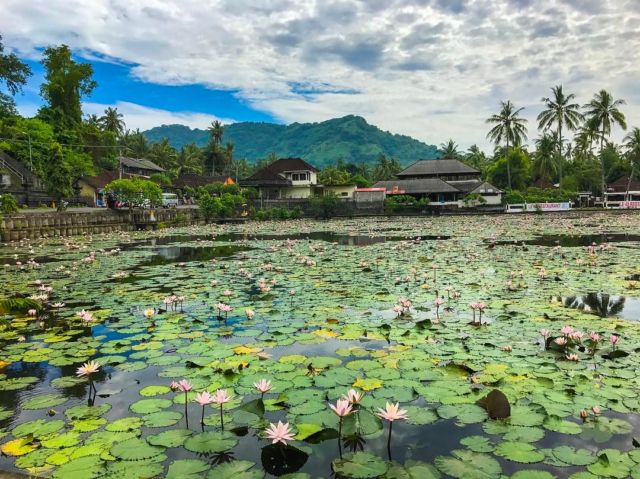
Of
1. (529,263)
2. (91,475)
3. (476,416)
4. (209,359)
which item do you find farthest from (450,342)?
(529,263)

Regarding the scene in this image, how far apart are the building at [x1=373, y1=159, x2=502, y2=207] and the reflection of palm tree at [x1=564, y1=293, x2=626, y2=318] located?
4359 centimetres

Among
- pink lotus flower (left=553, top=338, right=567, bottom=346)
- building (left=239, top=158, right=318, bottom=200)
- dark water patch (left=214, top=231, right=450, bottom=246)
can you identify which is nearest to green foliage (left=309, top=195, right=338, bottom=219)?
building (left=239, top=158, right=318, bottom=200)

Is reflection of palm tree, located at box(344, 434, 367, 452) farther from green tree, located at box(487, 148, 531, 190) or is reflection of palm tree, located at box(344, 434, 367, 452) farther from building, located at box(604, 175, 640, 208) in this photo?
green tree, located at box(487, 148, 531, 190)

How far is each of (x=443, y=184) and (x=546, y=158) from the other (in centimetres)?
1750

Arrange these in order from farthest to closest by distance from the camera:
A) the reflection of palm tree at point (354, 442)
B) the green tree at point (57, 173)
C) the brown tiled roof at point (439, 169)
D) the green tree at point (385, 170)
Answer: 1. the green tree at point (385, 170)
2. the brown tiled roof at point (439, 169)
3. the green tree at point (57, 173)
4. the reflection of palm tree at point (354, 442)

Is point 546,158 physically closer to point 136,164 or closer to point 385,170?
point 385,170

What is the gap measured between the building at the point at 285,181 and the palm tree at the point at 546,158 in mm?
31197

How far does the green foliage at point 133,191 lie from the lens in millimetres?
32438

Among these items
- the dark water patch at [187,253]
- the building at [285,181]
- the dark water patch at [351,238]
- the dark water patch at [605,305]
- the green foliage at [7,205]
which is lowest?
the dark water patch at [605,305]

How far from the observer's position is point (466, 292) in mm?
7641

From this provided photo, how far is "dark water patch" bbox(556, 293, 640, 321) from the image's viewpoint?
243 inches

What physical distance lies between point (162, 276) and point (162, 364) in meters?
5.94

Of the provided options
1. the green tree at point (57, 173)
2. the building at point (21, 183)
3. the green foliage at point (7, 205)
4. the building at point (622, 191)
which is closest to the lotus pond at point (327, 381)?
the green foliage at point (7, 205)

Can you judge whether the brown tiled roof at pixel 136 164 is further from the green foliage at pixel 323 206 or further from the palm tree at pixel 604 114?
the palm tree at pixel 604 114
